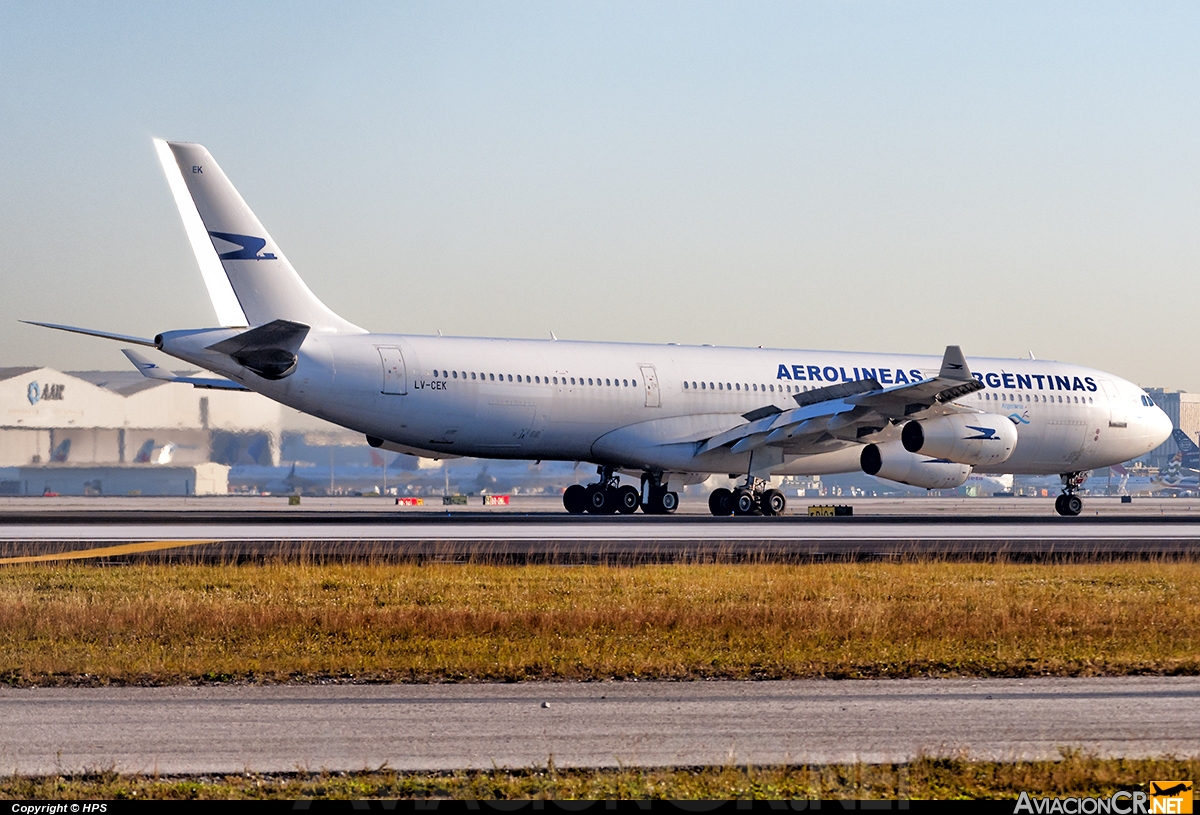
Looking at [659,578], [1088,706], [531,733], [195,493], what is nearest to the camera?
[531,733]

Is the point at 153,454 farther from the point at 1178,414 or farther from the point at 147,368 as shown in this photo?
the point at 1178,414

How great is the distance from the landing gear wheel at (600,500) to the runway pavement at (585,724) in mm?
32628

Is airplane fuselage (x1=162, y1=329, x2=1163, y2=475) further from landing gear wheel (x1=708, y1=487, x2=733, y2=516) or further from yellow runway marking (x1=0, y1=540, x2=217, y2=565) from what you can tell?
yellow runway marking (x1=0, y1=540, x2=217, y2=565)

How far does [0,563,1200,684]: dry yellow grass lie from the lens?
46.7ft

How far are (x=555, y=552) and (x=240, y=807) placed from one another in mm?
20472

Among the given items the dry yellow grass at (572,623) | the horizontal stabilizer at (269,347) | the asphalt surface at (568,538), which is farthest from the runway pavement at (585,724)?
the horizontal stabilizer at (269,347)

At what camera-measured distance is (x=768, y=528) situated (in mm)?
36781

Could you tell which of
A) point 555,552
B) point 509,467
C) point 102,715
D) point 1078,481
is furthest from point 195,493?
point 102,715

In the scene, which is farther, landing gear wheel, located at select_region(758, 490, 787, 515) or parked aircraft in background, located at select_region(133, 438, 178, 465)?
parked aircraft in background, located at select_region(133, 438, 178, 465)

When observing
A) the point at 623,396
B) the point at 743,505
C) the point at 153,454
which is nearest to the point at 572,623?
the point at 623,396

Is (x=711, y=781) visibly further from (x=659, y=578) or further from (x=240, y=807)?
(x=659, y=578)

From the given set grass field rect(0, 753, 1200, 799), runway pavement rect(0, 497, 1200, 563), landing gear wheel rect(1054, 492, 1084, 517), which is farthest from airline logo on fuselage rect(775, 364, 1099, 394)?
grass field rect(0, 753, 1200, 799)

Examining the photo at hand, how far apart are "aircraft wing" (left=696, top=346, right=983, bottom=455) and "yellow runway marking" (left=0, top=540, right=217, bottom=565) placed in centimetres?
1923

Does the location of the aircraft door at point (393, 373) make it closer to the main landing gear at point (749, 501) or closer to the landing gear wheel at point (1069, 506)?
the main landing gear at point (749, 501)
